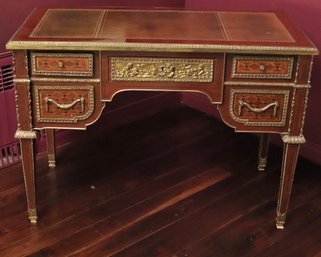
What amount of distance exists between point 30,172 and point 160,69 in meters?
0.65

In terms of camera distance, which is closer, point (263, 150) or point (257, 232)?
point (257, 232)

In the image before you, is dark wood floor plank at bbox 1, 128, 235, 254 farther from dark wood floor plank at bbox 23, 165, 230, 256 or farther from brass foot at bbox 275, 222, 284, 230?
brass foot at bbox 275, 222, 284, 230

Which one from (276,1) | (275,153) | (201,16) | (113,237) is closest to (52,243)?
(113,237)

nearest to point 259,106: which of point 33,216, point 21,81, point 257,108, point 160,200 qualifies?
point 257,108

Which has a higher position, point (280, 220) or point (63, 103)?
point (63, 103)

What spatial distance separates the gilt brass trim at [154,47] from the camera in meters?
1.85

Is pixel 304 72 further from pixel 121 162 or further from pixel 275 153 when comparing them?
pixel 121 162

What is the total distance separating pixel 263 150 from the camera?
2574 mm

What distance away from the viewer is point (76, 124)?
2.01 m

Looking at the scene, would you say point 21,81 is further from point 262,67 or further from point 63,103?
point 262,67

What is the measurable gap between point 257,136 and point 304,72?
3.39 feet

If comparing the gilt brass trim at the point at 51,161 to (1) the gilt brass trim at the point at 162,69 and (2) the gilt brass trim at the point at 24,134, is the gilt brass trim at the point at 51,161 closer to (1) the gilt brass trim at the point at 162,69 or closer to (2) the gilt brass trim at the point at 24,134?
(2) the gilt brass trim at the point at 24,134

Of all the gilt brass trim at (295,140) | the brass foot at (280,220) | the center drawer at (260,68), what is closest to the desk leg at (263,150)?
the brass foot at (280,220)

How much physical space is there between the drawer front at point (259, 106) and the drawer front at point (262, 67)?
58 millimetres
